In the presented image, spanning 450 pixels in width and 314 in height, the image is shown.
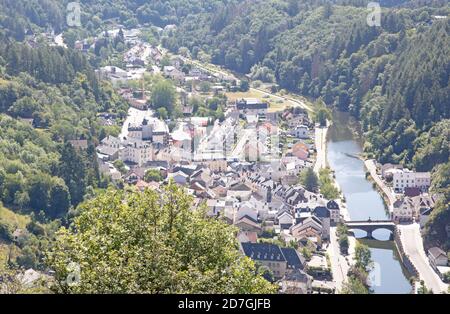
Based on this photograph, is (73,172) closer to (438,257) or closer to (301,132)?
(438,257)

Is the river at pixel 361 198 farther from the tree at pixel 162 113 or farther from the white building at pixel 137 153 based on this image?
the tree at pixel 162 113

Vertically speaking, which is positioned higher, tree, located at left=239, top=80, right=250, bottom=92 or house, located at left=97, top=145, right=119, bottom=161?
house, located at left=97, top=145, right=119, bottom=161

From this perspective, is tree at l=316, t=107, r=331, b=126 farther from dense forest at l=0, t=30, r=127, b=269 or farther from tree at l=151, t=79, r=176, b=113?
dense forest at l=0, t=30, r=127, b=269

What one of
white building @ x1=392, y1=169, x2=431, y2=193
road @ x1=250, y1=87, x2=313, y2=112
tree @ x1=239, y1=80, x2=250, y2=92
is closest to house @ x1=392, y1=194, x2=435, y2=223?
white building @ x1=392, y1=169, x2=431, y2=193

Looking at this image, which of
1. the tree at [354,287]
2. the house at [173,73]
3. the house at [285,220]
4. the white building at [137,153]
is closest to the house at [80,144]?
the white building at [137,153]

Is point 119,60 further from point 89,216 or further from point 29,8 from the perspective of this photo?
point 89,216
